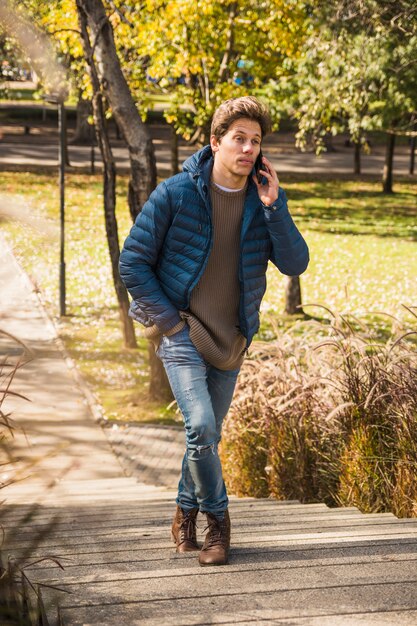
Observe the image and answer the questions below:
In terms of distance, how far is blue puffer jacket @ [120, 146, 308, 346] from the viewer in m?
4.23

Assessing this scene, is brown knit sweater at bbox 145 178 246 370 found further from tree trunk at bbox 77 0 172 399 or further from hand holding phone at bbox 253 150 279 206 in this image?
tree trunk at bbox 77 0 172 399

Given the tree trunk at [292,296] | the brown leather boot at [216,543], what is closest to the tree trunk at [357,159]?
the tree trunk at [292,296]

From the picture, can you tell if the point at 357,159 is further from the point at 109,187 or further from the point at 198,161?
the point at 198,161

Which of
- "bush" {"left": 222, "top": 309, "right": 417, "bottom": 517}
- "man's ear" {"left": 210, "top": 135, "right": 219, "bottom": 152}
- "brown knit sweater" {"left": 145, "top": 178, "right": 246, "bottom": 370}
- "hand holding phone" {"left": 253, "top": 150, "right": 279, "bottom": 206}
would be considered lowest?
"bush" {"left": 222, "top": 309, "right": 417, "bottom": 517}

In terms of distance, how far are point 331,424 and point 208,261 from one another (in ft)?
7.18

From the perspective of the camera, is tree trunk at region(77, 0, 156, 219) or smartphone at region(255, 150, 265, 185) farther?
tree trunk at region(77, 0, 156, 219)

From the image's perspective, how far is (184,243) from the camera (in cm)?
425

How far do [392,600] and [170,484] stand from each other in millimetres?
6284

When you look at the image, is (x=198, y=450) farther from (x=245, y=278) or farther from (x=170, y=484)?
(x=170, y=484)

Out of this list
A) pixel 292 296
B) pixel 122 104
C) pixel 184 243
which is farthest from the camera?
pixel 292 296

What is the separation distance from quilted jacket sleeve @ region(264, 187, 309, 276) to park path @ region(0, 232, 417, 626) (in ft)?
3.46

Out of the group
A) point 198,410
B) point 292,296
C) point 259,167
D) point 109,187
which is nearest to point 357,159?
point 292,296

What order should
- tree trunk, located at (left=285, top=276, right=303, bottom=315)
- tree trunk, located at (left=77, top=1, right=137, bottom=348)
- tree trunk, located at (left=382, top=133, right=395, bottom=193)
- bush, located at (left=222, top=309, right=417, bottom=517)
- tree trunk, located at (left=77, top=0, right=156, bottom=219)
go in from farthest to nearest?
1. tree trunk, located at (left=382, top=133, right=395, bottom=193)
2. tree trunk, located at (left=285, top=276, right=303, bottom=315)
3. tree trunk, located at (left=77, top=1, right=137, bottom=348)
4. tree trunk, located at (left=77, top=0, right=156, bottom=219)
5. bush, located at (left=222, top=309, right=417, bottom=517)

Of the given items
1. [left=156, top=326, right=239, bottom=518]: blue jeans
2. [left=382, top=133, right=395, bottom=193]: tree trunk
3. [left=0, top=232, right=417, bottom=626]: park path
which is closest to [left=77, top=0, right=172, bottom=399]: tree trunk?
[left=0, top=232, right=417, bottom=626]: park path
